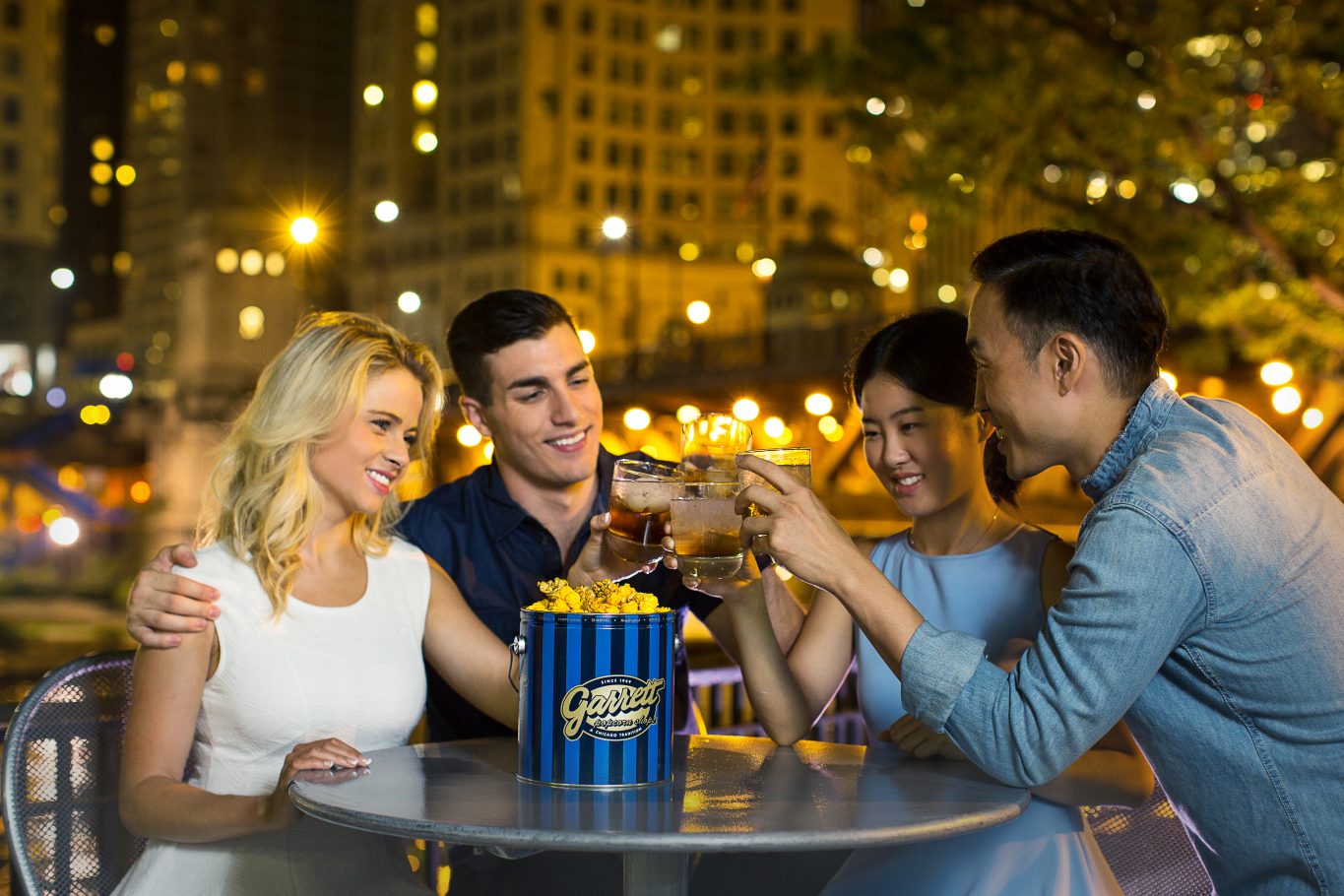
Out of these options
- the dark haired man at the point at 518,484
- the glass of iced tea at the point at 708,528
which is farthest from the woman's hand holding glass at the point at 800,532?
the dark haired man at the point at 518,484

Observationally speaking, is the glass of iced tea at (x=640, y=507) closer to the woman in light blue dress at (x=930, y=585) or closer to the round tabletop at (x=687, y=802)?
the woman in light blue dress at (x=930, y=585)

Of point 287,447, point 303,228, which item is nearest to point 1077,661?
point 287,447

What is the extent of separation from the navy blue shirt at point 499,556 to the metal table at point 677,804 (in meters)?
0.97

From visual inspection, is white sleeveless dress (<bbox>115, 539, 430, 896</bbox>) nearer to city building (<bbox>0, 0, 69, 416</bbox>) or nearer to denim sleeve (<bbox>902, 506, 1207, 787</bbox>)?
denim sleeve (<bbox>902, 506, 1207, 787</bbox>)

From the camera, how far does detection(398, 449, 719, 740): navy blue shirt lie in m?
3.62

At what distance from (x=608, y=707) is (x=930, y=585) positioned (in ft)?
3.42

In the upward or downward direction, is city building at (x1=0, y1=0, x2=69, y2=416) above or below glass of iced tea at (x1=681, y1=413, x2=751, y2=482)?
above

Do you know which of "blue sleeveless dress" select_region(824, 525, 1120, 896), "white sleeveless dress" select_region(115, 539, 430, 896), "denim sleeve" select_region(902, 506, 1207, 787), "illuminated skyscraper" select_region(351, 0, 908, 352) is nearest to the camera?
"denim sleeve" select_region(902, 506, 1207, 787)

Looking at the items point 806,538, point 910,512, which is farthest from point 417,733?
point 806,538

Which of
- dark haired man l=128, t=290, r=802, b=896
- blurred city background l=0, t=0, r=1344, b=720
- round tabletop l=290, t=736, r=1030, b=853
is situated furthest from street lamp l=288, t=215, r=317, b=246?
round tabletop l=290, t=736, r=1030, b=853

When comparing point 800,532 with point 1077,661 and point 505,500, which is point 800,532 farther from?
point 505,500

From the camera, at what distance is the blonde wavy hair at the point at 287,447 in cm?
301

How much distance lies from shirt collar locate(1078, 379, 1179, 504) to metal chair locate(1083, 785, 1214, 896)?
1.05 m

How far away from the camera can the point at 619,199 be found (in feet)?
256
